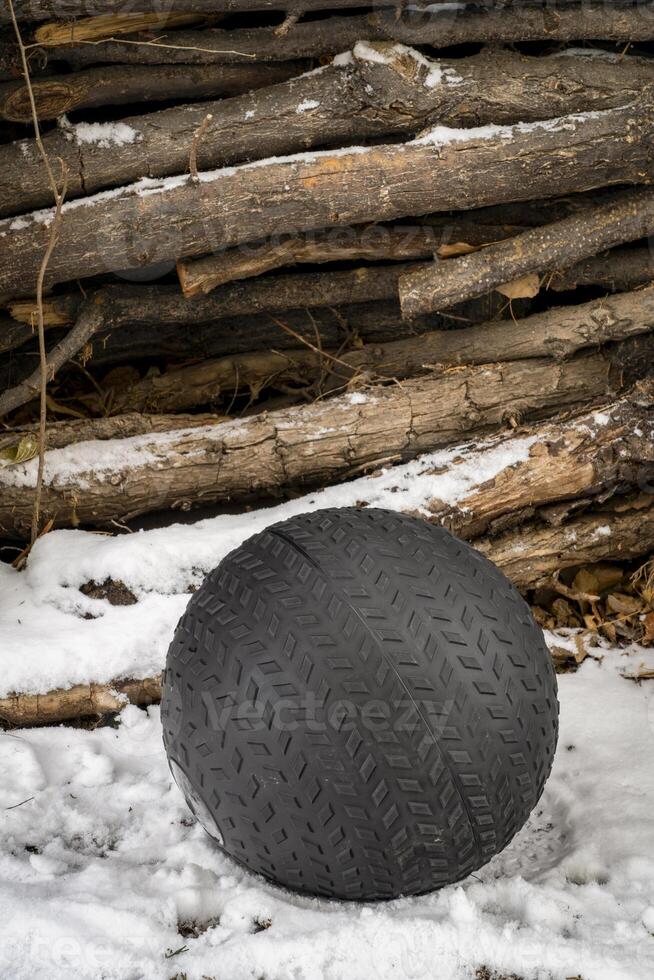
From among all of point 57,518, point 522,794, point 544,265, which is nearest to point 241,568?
point 522,794

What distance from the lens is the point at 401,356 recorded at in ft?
15.2

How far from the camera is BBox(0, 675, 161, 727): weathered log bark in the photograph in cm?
333

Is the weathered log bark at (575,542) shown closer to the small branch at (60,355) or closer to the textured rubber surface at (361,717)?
the textured rubber surface at (361,717)

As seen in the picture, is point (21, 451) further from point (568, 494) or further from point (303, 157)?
point (568, 494)

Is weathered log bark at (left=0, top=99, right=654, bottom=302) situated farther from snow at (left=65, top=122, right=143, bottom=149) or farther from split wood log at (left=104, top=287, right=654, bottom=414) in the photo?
split wood log at (left=104, top=287, right=654, bottom=414)

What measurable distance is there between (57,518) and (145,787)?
145 centimetres

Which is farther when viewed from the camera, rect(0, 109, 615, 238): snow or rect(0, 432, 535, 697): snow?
rect(0, 109, 615, 238): snow

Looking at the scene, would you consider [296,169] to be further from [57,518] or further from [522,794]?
[522,794]

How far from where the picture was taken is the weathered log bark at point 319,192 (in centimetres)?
384

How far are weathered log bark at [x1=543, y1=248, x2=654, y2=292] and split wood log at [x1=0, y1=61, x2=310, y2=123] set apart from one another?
5.40 ft

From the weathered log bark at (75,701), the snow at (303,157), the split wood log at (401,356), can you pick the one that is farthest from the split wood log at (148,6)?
the weathered log bark at (75,701)

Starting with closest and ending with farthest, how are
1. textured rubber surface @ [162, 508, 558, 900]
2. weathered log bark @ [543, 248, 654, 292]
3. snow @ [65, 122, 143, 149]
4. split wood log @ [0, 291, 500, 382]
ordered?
textured rubber surface @ [162, 508, 558, 900] → snow @ [65, 122, 143, 149] → weathered log bark @ [543, 248, 654, 292] → split wood log @ [0, 291, 500, 382]

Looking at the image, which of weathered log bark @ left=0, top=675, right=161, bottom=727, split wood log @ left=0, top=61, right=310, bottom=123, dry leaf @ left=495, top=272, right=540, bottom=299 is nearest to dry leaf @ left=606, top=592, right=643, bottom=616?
dry leaf @ left=495, top=272, right=540, bottom=299

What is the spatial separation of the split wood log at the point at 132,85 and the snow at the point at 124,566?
1.48m
